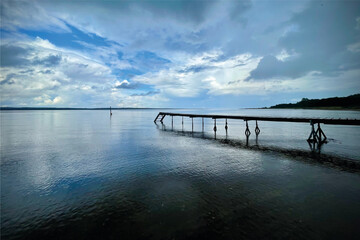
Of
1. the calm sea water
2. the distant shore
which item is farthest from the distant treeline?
the calm sea water

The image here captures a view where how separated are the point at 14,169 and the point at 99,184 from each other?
27.6 feet

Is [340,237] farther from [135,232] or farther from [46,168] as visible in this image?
[46,168]

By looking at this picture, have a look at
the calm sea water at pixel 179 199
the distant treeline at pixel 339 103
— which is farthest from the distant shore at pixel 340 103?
the calm sea water at pixel 179 199

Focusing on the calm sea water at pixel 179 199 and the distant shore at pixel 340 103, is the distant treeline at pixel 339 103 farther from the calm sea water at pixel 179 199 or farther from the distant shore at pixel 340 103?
the calm sea water at pixel 179 199

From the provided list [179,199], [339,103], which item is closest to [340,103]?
[339,103]

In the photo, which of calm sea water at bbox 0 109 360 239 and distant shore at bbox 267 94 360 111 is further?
distant shore at bbox 267 94 360 111

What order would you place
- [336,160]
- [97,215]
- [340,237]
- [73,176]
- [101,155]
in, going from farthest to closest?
[101,155], [336,160], [73,176], [97,215], [340,237]

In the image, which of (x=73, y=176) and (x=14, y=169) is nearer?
(x=73, y=176)

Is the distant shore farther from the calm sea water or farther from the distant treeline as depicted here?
the calm sea water

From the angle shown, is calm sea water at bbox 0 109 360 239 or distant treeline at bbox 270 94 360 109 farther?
distant treeline at bbox 270 94 360 109

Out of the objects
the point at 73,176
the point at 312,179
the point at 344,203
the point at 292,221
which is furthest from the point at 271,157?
the point at 73,176

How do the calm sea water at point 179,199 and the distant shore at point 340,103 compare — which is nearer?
the calm sea water at point 179,199

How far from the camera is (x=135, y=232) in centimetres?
630

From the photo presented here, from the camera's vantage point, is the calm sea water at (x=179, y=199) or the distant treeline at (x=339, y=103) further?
the distant treeline at (x=339, y=103)
